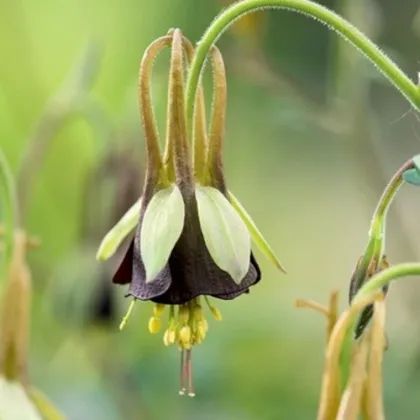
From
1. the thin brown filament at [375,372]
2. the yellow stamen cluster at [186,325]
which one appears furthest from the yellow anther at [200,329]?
the thin brown filament at [375,372]

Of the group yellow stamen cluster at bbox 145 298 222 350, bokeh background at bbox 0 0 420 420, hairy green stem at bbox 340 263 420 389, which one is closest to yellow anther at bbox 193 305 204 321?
yellow stamen cluster at bbox 145 298 222 350

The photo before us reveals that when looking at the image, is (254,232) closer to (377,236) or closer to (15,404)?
(377,236)

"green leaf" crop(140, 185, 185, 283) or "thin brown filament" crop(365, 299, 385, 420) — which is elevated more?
"green leaf" crop(140, 185, 185, 283)

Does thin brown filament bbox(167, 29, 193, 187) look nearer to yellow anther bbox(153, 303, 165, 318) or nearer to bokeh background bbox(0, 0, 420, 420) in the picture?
yellow anther bbox(153, 303, 165, 318)

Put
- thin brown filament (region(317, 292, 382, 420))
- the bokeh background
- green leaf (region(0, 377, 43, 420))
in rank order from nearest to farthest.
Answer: thin brown filament (region(317, 292, 382, 420)), green leaf (region(0, 377, 43, 420)), the bokeh background

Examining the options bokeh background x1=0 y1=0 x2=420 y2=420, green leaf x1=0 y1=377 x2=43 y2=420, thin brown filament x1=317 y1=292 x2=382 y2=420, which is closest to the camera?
thin brown filament x1=317 y1=292 x2=382 y2=420

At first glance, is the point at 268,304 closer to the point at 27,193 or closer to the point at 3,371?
the point at 27,193

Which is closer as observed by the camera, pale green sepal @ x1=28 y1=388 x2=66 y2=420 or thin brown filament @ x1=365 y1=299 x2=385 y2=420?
thin brown filament @ x1=365 y1=299 x2=385 y2=420

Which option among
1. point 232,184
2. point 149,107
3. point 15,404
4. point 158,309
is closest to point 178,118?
point 149,107
